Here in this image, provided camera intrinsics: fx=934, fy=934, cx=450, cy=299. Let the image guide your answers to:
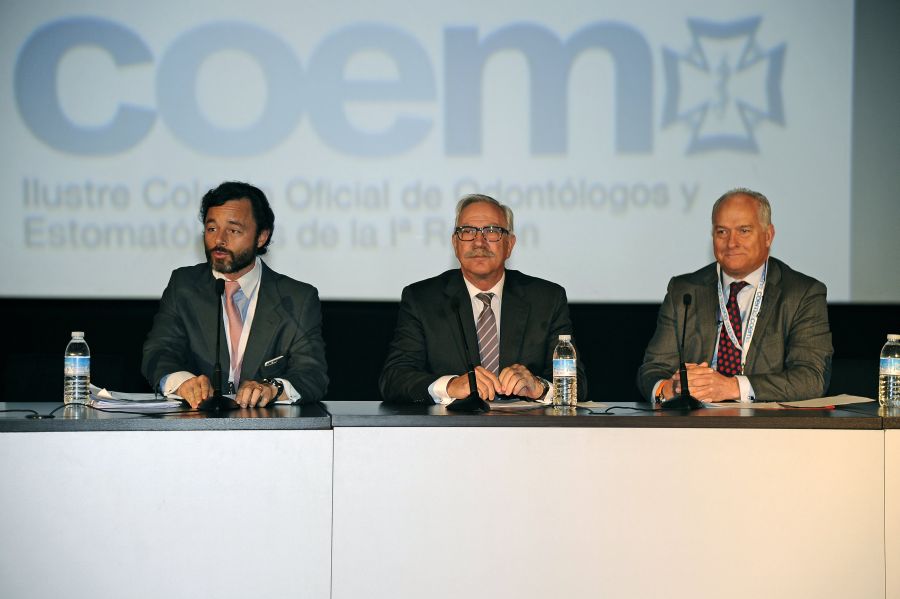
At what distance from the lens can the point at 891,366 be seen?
2.76m

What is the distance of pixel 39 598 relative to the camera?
85.3 inches

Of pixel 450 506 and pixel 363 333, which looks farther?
pixel 363 333

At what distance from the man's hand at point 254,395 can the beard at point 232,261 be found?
65 centimetres

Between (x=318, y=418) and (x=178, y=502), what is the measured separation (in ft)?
1.24

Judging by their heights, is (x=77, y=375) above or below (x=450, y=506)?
above

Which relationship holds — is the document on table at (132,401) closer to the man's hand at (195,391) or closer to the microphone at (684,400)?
the man's hand at (195,391)

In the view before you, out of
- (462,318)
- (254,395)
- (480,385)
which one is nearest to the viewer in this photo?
→ (254,395)

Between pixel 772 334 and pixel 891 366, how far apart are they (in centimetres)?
45

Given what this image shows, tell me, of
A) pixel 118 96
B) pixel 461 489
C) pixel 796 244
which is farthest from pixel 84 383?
pixel 796 244

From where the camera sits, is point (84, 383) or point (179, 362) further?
point (179, 362)

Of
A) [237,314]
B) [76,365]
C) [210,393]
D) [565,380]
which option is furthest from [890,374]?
[76,365]

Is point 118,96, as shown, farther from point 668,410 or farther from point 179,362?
point 668,410

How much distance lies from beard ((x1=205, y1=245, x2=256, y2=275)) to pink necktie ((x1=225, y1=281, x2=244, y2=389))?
53 millimetres

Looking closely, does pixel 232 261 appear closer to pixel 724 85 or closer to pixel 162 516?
pixel 162 516
